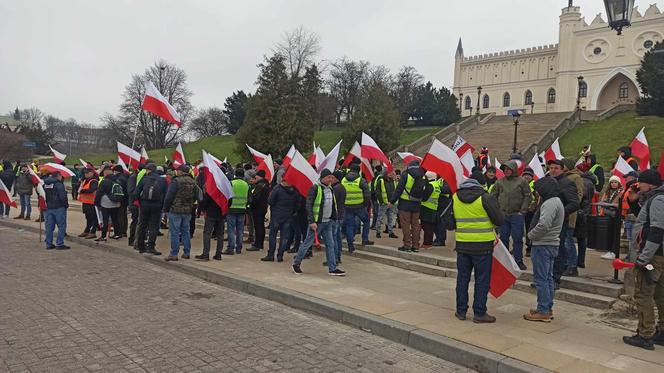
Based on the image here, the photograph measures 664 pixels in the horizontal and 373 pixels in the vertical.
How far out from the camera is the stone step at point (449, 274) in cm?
779

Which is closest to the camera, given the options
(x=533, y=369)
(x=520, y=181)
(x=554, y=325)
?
(x=533, y=369)

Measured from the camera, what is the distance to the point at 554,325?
6.84 meters

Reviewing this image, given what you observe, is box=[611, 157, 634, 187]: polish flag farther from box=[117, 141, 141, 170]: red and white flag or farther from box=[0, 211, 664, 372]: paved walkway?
box=[117, 141, 141, 170]: red and white flag

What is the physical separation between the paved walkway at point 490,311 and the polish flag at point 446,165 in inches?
71.2

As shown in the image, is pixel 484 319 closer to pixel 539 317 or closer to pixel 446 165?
pixel 539 317

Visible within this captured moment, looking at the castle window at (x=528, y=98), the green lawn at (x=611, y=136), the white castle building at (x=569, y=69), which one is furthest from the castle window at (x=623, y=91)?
the green lawn at (x=611, y=136)

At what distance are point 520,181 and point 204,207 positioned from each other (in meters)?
6.24

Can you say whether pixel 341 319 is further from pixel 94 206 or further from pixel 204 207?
pixel 94 206

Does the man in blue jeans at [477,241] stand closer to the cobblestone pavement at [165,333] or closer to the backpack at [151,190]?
the cobblestone pavement at [165,333]

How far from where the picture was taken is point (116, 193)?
41.7ft

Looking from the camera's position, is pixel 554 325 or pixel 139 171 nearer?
pixel 554 325

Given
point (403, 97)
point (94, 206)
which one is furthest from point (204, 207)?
point (403, 97)

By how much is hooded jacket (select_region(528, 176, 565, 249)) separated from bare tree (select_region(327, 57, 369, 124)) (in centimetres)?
6280

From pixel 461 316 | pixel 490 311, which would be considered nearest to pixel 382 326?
pixel 461 316
